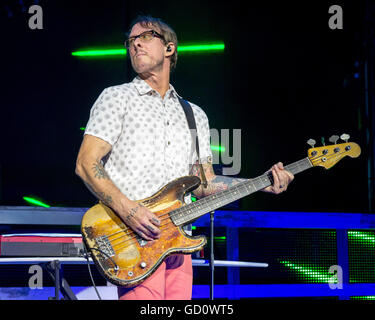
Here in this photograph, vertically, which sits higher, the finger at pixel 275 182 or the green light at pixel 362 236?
the finger at pixel 275 182

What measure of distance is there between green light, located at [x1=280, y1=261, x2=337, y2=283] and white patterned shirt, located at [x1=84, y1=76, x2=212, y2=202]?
1.56 meters

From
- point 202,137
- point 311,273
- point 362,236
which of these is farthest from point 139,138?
point 362,236

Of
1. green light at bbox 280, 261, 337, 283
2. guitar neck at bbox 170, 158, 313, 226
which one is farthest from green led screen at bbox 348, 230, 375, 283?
guitar neck at bbox 170, 158, 313, 226

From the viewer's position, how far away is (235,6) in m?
6.66

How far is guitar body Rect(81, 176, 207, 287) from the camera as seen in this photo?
258 cm

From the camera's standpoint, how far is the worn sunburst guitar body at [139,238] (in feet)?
8.49

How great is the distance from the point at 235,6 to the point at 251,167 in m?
2.12

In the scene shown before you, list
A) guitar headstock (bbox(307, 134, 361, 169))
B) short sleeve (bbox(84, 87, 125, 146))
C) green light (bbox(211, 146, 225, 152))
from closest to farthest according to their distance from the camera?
1. short sleeve (bbox(84, 87, 125, 146))
2. guitar headstock (bbox(307, 134, 361, 169))
3. green light (bbox(211, 146, 225, 152))

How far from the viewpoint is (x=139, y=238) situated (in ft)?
8.75

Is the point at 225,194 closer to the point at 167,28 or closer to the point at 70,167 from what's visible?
the point at 167,28

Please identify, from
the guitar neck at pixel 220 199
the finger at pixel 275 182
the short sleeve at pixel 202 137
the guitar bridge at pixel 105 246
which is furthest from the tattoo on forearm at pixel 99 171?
the finger at pixel 275 182

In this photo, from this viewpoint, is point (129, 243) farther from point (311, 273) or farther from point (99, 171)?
point (311, 273)

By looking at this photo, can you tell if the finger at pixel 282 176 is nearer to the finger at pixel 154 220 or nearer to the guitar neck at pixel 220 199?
the guitar neck at pixel 220 199

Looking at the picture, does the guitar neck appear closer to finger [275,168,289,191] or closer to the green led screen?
finger [275,168,289,191]
